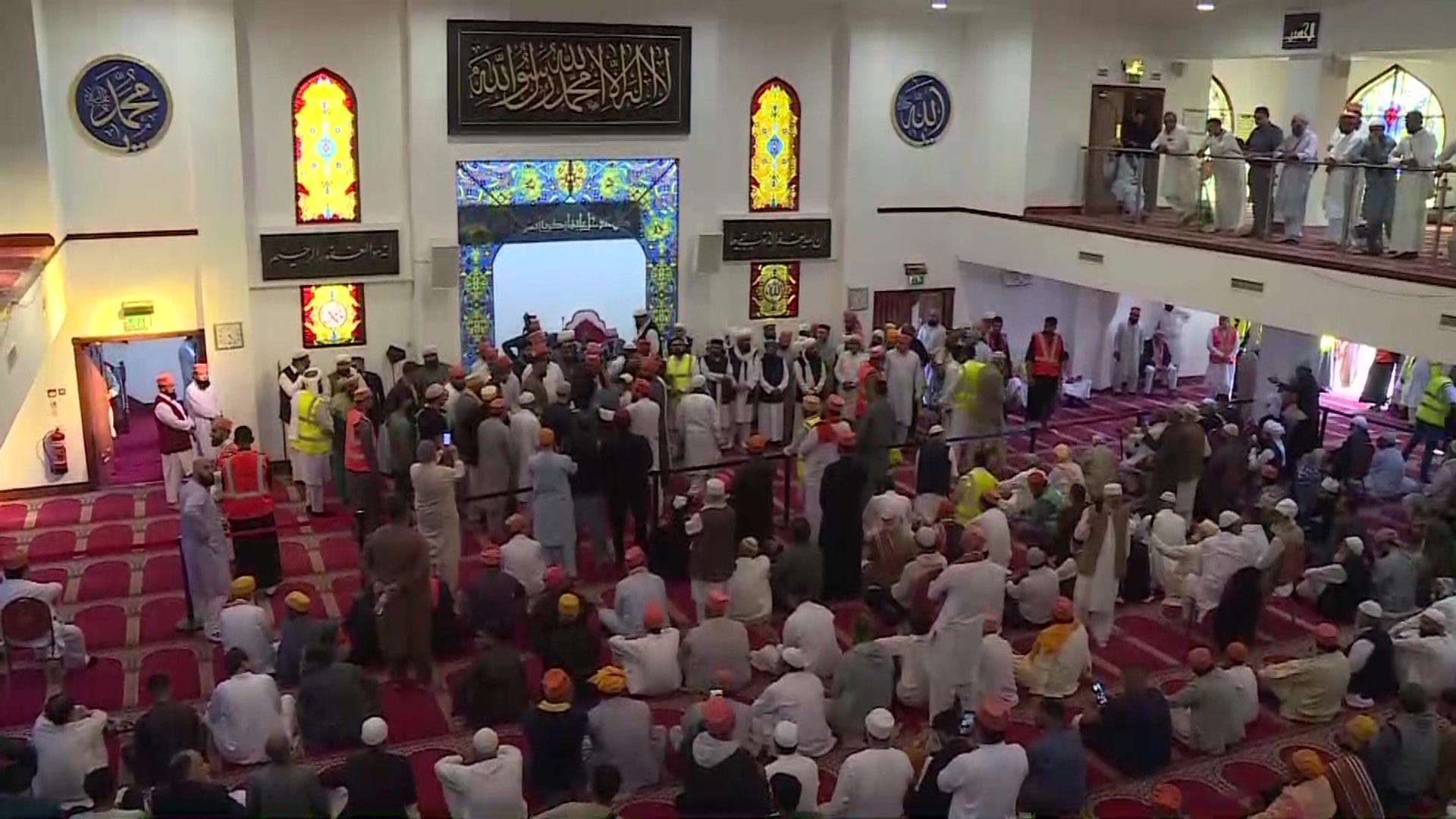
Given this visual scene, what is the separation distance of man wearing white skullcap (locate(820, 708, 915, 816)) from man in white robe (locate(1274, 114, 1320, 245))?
7.26m

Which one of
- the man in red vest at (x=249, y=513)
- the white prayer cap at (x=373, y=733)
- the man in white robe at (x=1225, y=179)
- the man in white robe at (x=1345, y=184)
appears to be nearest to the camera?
the white prayer cap at (x=373, y=733)

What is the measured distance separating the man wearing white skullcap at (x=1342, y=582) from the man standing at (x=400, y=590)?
600cm

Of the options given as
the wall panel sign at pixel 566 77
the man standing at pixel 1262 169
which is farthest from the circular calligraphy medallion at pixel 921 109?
the man standing at pixel 1262 169

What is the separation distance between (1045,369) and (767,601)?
5883mm

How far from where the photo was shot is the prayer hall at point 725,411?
652 cm

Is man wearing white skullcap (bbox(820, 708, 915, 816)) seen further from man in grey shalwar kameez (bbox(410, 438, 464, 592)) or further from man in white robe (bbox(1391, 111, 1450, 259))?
man in white robe (bbox(1391, 111, 1450, 259))

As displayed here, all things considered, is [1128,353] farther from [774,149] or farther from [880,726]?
[880,726]

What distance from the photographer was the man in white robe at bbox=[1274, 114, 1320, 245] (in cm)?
1094

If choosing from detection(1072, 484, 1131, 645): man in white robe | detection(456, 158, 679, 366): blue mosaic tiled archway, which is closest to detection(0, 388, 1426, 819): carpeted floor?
detection(1072, 484, 1131, 645): man in white robe

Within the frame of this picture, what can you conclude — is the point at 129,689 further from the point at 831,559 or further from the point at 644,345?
the point at 644,345

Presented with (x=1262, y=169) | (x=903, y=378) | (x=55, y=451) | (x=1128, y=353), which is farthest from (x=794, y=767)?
(x=1128, y=353)

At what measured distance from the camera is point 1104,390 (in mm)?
15320

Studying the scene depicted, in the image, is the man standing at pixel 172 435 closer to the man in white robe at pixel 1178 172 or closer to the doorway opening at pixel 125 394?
the doorway opening at pixel 125 394

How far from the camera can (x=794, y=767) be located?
5.76m
